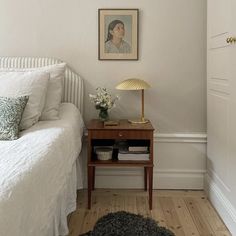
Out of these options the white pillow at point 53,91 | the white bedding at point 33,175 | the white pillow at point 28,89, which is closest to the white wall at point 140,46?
the white pillow at point 53,91

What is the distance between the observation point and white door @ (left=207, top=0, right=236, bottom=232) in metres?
2.00

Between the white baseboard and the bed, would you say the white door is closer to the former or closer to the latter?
the white baseboard

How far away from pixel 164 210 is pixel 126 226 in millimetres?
458

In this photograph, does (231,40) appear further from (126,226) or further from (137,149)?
(126,226)

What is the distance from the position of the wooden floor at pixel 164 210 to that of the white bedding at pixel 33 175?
566mm

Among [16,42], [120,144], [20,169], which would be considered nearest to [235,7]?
[120,144]

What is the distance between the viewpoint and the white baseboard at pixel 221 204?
2002 millimetres

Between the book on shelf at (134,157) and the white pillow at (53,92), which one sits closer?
the white pillow at (53,92)

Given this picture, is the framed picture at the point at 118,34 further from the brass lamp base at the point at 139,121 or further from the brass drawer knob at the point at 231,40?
the brass drawer knob at the point at 231,40

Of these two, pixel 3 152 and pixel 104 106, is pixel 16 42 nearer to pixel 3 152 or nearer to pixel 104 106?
pixel 104 106

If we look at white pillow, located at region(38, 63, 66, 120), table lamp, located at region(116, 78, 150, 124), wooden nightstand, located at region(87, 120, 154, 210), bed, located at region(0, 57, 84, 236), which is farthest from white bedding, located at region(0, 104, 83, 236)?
table lamp, located at region(116, 78, 150, 124)

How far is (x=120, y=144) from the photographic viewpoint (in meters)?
2.73

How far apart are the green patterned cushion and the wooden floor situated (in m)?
0.80

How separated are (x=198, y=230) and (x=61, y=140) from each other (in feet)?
3.73
